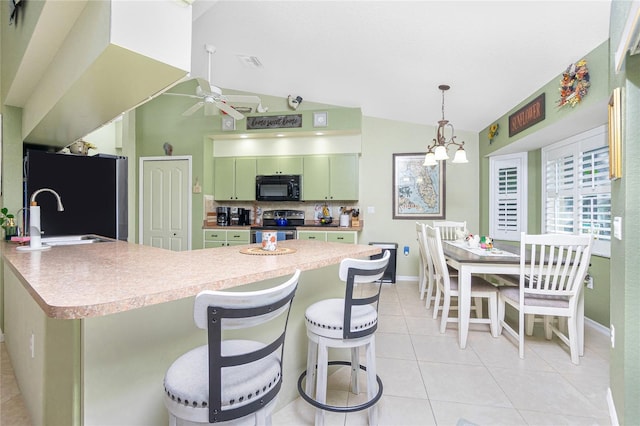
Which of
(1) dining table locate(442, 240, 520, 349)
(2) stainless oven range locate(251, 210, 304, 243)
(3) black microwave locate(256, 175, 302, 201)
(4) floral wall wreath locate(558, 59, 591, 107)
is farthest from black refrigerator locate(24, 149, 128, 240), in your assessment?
(4) floral wall wreath locate(558, 59, 591, 107)

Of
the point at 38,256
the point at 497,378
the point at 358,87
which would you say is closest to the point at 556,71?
the point at 358,87

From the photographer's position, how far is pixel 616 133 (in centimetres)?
161

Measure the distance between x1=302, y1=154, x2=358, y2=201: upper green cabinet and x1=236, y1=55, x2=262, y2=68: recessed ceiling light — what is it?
152cm

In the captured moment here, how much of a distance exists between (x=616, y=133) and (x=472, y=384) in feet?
5.73

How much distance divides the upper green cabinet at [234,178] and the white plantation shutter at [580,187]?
13.8 feet

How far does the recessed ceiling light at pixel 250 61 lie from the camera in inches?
151

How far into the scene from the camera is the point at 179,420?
0.99 meters

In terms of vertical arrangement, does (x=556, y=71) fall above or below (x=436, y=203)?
above

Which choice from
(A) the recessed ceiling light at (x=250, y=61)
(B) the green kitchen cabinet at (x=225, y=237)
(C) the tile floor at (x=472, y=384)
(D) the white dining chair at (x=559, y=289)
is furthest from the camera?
(B) the green kitchen cabinet at (x=225, y=237)

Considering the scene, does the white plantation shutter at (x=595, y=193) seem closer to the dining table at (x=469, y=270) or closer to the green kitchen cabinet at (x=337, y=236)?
the dining table at (x=469, y=270)

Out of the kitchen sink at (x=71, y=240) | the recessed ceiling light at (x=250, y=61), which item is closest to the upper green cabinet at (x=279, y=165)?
the recessed ceiling light at (x=250, y=61)

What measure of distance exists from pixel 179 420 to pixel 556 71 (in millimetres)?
3813

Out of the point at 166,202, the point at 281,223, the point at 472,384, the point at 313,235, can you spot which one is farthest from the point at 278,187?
the point at 472,384

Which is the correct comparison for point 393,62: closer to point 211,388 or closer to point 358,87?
point 358,87
